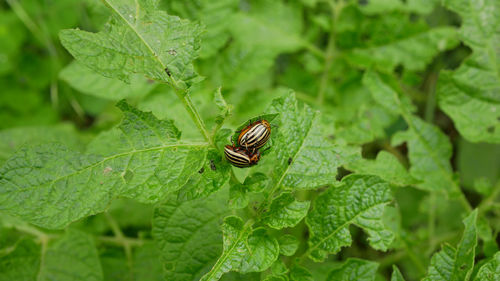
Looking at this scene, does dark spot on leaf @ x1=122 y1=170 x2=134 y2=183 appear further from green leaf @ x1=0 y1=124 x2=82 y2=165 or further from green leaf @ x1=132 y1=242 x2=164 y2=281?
green leaf @ x1=0 y1=124 x2=82 y2=165

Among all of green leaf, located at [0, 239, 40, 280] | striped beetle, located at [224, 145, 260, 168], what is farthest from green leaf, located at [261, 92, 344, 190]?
green leaf, located at [0, 239, 40, 280]

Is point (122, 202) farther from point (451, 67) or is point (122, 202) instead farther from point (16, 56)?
point (451, 67)

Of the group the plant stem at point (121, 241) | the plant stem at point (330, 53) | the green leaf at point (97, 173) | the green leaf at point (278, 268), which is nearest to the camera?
the green leaf at point (97, 173)

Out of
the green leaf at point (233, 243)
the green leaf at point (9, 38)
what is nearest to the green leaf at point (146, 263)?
the green leaf at point (233, 243)

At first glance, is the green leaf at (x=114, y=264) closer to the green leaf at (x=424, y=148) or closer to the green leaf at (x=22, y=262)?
the green leaf at (x=22, y=262)

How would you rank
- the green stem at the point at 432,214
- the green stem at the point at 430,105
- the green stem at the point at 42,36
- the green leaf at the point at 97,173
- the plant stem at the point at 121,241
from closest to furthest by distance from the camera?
1. the green leaf at the point at 97,173
2. the plant stem at the point at 121,241
3. the green stem at the point at 432,214
4. the green stem at the point at 430,105
5. the green stem at the point at 42,36

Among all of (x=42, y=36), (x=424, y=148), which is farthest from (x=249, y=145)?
(x=42, y=36)

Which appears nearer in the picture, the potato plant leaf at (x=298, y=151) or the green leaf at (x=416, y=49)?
the potato plant leaf at (x=298, y=151)

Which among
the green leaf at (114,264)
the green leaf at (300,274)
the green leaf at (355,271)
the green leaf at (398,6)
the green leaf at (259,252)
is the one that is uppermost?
the green leaf at (398,6)
